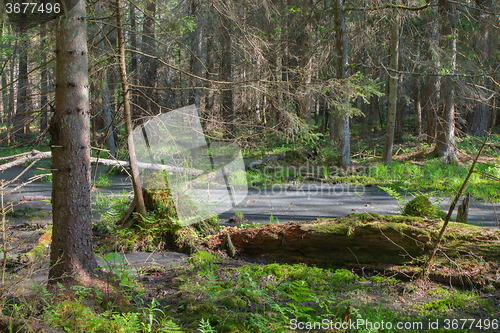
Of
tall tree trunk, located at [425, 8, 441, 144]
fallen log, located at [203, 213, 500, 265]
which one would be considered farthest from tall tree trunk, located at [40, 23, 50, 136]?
tall tree trunk, located at [425, 8, 441, 144]

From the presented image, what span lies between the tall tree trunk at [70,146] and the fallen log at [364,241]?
2464 millimetres

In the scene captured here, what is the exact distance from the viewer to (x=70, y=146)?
11.0 ft

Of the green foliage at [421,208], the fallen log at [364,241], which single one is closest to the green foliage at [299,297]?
the fallen log at [364,241]

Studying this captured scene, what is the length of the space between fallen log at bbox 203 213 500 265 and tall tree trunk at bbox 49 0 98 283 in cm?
246

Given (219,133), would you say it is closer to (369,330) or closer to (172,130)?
(172,130)

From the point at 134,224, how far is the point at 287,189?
19.9 feet

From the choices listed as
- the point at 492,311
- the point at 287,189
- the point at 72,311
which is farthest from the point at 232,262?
the point at 287,189

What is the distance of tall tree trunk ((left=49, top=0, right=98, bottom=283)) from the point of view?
11.0ft

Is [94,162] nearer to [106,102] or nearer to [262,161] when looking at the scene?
[106,102]

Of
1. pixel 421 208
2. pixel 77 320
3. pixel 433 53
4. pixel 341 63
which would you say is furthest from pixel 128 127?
pixel 433 53

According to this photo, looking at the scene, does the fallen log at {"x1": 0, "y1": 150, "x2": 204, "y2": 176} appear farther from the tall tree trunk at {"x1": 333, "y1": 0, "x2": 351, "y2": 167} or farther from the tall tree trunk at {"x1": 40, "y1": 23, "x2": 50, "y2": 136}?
the tall tree trunk at {"x1": 333, "y1": 0, "x2": 351, "y2": 167}

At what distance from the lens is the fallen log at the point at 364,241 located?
168 inches

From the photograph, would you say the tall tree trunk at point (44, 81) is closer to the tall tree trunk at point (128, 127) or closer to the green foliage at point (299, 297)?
the tall tree trunk at point (128, 127)

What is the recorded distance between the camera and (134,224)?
19.9ft
